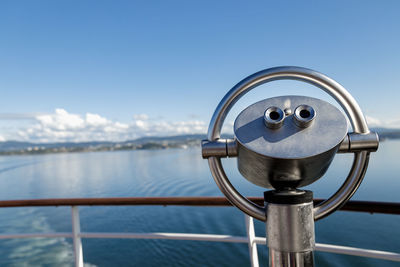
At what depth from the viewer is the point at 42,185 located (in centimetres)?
1884

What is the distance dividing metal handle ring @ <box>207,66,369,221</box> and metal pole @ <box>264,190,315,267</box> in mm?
26

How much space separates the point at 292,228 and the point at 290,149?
0.11 meters

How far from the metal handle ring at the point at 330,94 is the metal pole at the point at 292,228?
3cm

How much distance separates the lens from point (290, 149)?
12.5 inches

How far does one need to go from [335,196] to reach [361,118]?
0.36ft

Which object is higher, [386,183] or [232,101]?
[232,101]

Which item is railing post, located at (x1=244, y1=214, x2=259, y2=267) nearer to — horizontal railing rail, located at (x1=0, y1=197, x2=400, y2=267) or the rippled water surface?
horizontal railing rail, located at (x1=0, y1=197, x2=400, y2=267)

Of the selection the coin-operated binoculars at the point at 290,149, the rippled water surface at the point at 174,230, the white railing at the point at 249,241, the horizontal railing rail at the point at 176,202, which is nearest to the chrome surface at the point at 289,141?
the coin-operated binoculars at the point at 290,149

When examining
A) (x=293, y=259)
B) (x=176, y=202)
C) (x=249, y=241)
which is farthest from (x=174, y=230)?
(x=293, y=259)

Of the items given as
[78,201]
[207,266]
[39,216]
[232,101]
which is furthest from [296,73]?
[39,216]

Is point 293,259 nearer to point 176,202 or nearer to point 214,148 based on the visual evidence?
point 214,148

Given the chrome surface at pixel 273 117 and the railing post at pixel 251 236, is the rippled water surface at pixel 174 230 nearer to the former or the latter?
the railing post at pixel 251 236

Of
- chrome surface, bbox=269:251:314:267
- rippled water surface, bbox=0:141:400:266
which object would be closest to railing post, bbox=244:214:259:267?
chrome surface, bbox=269:251:314:267

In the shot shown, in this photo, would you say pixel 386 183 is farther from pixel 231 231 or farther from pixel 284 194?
pixel 284 194
